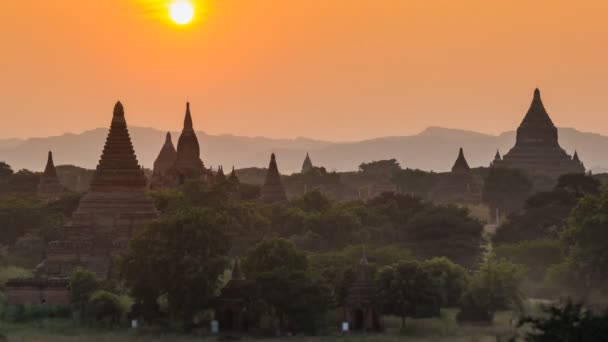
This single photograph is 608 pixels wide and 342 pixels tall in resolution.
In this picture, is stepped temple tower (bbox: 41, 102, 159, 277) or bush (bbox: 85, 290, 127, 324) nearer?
bush (bbox: 85, 290, 127, 324)

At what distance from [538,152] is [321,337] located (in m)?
107

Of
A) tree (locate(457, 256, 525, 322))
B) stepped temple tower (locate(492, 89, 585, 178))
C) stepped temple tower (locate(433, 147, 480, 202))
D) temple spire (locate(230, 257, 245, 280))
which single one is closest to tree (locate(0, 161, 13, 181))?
stepped temple tower (locate(433, 147, 480, 202))

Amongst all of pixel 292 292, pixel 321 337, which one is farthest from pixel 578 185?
pixel 321 337

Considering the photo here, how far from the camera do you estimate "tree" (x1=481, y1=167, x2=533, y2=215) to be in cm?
14288

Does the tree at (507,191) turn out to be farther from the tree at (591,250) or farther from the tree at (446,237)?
the tree at (591,250)

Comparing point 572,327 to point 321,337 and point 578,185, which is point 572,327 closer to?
point 321,337

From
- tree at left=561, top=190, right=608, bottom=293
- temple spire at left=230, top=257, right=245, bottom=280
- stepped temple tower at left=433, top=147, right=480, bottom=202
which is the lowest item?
temple spire at left=230, top=257, right=245, bottom=280

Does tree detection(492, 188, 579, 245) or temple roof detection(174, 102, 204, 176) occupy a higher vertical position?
temple roof detection(174, 102, 204, 176)

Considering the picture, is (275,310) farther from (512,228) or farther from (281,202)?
(281,202)

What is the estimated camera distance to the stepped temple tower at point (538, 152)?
166 meters

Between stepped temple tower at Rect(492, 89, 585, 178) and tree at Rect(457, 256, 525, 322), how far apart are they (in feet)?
312

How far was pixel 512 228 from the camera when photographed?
326ft

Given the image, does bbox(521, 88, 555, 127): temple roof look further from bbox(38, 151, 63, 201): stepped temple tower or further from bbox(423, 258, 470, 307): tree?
bbox(423, 258, 470, 307): tree

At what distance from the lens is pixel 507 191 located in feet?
469
